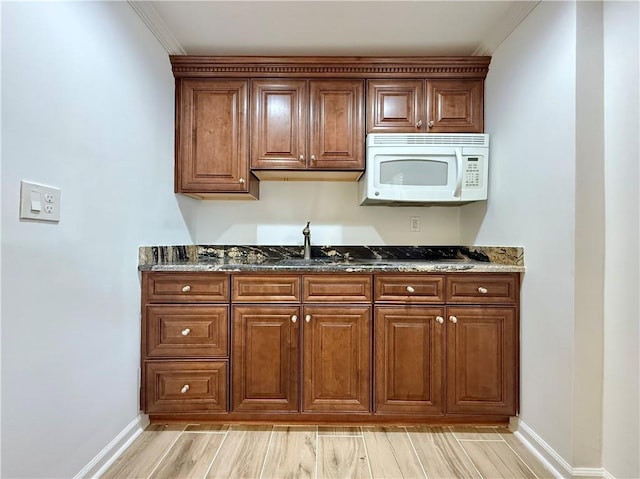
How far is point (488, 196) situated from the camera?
2.04 metres

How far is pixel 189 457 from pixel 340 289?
111cm

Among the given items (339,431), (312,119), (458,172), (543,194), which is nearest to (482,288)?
(543,194)

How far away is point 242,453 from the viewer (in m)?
1.56

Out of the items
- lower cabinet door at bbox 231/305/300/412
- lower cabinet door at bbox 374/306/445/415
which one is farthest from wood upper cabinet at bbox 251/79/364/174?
lower cabinet door at bbox 374/306/445/415

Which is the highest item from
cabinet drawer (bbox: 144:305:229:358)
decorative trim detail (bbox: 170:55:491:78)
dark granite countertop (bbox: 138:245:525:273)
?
decorative trim detail (bbox: 170:55:491:78)

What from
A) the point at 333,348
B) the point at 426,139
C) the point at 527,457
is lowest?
the point at 527,457

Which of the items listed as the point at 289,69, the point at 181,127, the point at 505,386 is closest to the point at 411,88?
the point at 289,69

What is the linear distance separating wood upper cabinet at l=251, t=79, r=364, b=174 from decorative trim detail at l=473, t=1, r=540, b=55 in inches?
31.4

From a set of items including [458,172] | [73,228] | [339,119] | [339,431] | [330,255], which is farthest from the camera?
[330,255]

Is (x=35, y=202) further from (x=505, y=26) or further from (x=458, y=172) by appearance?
(x=505, y=26)

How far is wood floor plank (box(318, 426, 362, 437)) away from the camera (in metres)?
1.71

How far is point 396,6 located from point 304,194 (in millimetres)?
1289

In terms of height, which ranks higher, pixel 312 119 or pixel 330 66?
pixel 330 66

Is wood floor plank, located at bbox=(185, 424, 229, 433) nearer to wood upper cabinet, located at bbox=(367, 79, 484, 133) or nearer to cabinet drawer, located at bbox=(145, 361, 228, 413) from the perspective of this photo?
cabinet drawer, located at bbox=(145, 361, 228, 413)
